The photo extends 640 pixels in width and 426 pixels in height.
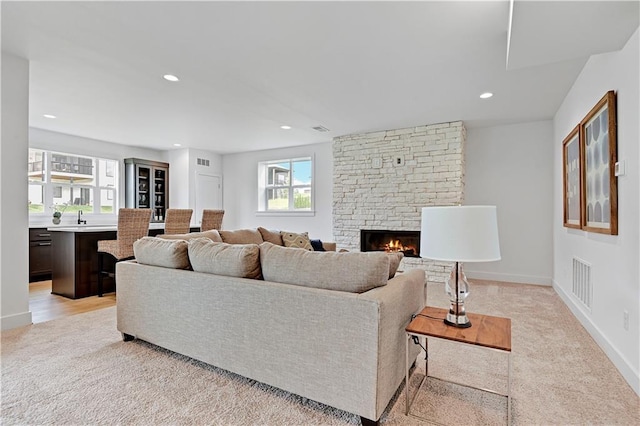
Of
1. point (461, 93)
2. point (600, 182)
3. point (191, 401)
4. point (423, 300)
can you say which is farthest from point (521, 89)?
point (191, 401)

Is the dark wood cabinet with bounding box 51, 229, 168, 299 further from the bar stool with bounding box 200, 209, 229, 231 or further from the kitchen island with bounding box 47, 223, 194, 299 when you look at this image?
the bar stool with bounding box 200, 209, 229, 231

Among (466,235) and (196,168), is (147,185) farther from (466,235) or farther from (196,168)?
(466,235)

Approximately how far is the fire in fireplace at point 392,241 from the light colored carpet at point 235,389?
8.53 ft

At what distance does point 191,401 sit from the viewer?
181cm

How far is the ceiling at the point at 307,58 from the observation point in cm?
221

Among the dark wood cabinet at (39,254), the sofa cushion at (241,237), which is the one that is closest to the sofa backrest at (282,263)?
the sofa cushion at (241,237)

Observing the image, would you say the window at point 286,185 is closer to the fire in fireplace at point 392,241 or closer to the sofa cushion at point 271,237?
the fire in fireplace at point 392,241

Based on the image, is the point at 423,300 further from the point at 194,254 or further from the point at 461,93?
the point at 461,93

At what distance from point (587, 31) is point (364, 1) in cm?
Answer: 137

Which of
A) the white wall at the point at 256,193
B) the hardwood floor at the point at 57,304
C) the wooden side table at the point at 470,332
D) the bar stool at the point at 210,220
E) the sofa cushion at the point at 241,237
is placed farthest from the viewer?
the white wall at the point at 256,193

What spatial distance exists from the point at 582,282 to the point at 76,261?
5.40m

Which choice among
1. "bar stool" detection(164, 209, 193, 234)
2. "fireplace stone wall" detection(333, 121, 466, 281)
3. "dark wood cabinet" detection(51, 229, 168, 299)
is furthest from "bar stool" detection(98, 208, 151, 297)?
"fireplace stone wall" detection(333, 121, 466, 281)

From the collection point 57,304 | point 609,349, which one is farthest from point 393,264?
point 57,304

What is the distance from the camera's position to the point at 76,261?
4.05m
